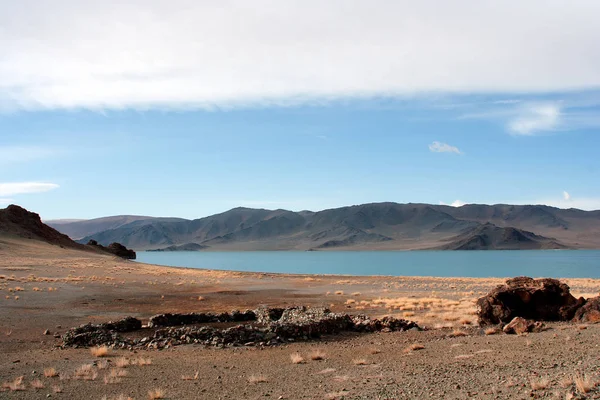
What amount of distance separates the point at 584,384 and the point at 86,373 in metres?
9.41

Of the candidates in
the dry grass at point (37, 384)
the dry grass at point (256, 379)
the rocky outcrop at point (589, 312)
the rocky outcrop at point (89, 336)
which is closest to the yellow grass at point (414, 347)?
the dry grass at point (256, 379)

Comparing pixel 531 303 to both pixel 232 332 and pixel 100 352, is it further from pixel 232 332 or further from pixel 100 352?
pixel 100 352

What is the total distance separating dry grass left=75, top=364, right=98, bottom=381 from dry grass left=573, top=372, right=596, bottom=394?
29.4 feet

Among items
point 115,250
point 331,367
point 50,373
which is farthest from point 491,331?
point 115,250

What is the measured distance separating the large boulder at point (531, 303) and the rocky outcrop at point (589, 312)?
374 mm

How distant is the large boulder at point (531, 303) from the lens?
17.2 metres

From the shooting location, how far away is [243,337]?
15117 millimetres

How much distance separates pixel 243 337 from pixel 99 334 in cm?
414

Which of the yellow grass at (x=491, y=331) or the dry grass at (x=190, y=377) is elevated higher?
the yellow grass at (x=491, y=331)

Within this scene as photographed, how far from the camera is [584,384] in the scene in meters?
7.90

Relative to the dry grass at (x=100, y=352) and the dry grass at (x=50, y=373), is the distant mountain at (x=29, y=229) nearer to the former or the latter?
the dry grass at (x=100, y=352)

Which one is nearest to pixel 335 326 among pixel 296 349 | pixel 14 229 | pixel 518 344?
pixel 296 349

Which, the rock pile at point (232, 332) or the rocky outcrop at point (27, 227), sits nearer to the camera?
the rock pile at point (232, 332)

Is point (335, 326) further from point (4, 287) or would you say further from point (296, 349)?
point (4, 287)
